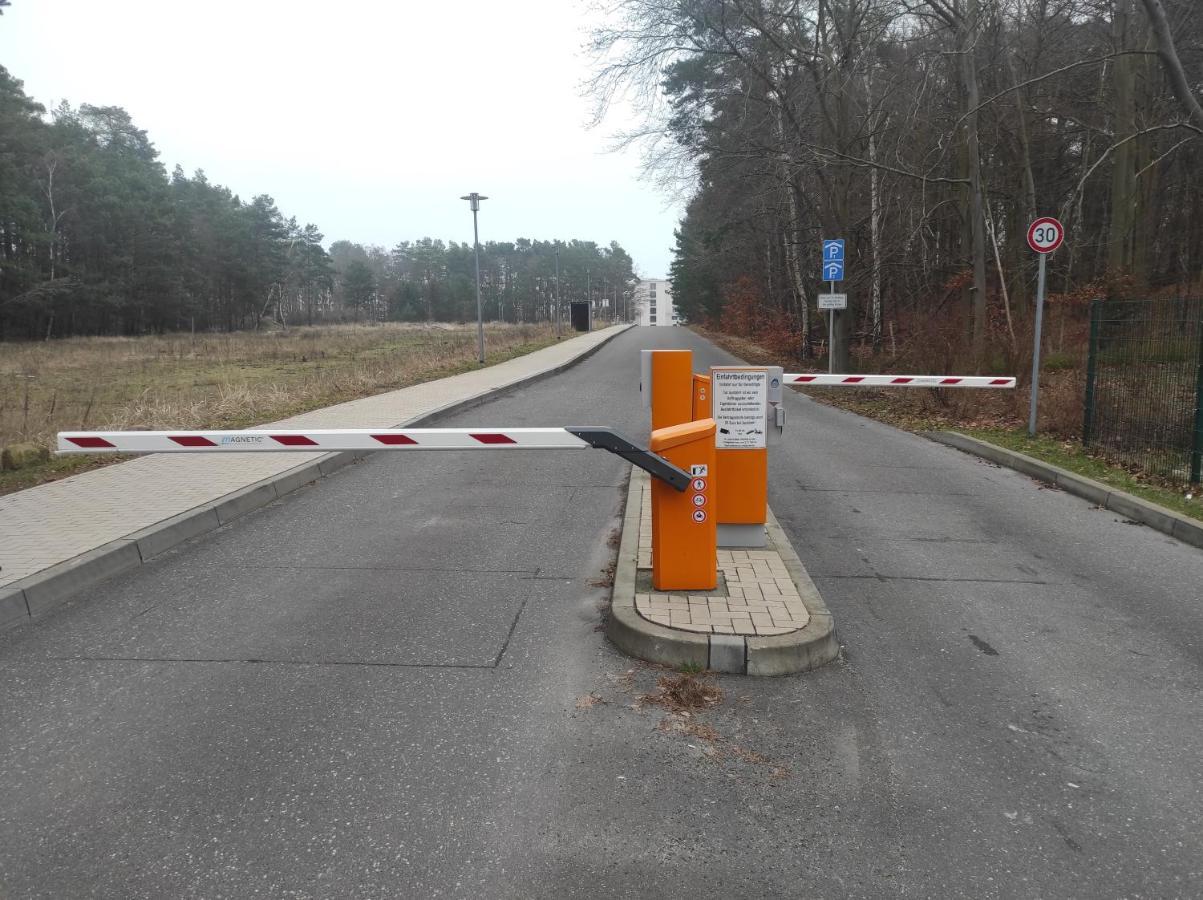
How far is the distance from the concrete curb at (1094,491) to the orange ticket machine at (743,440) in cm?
372

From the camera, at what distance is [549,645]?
4.30 m

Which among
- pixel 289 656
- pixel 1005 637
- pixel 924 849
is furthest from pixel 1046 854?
pixel 289 656

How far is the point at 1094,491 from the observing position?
777 centimetres

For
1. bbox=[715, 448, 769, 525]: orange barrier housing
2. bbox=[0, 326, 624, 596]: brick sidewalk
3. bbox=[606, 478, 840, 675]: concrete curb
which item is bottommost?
bbox=[606, 478, 840, 675]: concrete curb

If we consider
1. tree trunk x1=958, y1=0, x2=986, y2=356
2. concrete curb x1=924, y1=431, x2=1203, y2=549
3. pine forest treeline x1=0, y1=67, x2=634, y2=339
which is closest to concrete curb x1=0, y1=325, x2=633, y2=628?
concrete curb x1=924, y1=431, x2=1203, y2=549

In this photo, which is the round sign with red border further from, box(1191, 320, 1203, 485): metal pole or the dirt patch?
the dirt patch

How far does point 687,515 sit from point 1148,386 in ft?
23.1

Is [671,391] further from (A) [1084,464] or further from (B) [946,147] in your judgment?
(B) [946,147]

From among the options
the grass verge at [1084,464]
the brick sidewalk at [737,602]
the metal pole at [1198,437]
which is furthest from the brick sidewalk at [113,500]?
the metal pole at [1198,437]

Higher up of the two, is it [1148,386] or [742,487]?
[1148,386]

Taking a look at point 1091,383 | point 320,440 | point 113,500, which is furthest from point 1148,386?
point 113,500

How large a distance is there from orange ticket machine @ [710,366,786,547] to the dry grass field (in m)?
7.16

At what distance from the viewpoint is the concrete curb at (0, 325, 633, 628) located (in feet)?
15.8

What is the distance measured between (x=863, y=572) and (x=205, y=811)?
168 inches
